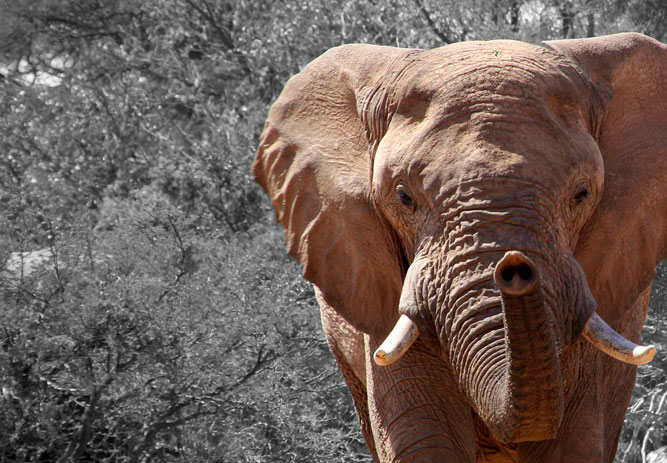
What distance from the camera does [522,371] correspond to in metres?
2.98

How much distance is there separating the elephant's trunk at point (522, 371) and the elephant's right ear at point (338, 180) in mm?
625

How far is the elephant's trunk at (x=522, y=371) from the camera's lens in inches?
109

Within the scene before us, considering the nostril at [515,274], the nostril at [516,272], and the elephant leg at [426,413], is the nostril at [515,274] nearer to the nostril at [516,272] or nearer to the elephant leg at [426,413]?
the nostril at [516,272]

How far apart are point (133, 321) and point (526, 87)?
14.5 feet

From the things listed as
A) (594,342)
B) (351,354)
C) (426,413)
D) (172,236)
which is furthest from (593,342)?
(172,236)

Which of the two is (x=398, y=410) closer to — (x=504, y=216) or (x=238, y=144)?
(x=504, y=216)

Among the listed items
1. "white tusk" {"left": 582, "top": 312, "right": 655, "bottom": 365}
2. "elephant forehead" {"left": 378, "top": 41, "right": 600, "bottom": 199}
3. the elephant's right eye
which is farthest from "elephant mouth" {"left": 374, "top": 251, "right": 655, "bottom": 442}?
"elephant forehead" {"left": 378, "top": 41, "right": 600, "bottom": 199}

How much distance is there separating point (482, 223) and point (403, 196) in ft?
1.06

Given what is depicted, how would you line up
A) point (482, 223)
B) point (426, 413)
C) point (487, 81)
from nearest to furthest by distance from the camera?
point (482, 223)
point (487, 81)
point (426, 413)

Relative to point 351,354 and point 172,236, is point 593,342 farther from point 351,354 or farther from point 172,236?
point 172,236

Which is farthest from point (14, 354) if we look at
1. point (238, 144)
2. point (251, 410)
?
point (238, 144)

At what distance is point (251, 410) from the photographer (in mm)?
7418

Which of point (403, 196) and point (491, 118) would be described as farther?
point (403, 196)

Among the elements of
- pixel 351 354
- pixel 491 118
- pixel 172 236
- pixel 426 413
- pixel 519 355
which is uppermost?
pixel 491 118
